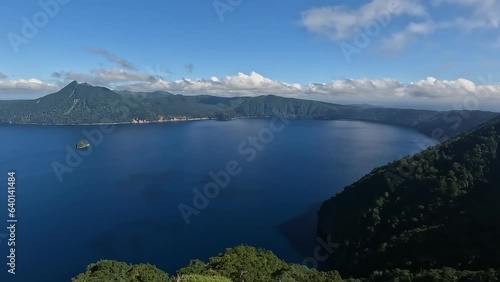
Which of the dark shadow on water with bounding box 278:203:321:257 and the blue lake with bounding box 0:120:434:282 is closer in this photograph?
the blue lake with bounding box 0:120:434:282

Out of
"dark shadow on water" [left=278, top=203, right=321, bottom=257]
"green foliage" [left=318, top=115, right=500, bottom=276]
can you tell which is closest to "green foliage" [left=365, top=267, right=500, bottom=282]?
"green foliage" [left=318, top=115, right=500, bottom=276]

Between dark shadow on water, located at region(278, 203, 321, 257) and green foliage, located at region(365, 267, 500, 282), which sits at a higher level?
green foliage, located at region(365, 267, 500, 282)

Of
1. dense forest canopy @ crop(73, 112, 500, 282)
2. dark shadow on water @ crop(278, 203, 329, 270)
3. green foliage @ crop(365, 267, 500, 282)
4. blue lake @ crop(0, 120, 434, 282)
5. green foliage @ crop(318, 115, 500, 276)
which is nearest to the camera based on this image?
green foliage @ crop(365, 267, 500, 282)

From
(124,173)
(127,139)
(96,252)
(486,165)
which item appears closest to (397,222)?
(486,165)

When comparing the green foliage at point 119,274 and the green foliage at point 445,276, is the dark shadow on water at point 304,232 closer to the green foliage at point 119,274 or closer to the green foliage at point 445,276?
the green foliage at point 445,276

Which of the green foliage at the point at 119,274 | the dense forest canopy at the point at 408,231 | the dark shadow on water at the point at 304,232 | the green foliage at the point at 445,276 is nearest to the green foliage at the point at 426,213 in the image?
the dense forest canopy at the point at 408,231

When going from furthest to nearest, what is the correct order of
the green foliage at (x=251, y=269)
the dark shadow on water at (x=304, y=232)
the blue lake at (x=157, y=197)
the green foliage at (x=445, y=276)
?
the dark shadow on water at (x=304, y=232) < the blue lake at (x=157, y=197) < the green foliage at (x=251, y=269) < the green foliage at (x=445, y=276)

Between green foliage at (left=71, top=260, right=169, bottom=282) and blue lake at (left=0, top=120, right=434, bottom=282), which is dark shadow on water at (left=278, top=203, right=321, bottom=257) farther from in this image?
green foliage at (left=71, top=260, right=169, bottom=282)

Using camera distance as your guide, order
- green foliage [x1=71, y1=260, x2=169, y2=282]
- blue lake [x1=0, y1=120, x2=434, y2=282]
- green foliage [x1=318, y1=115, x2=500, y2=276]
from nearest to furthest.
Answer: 1. green foliage [x1=71, y1=260, x2=169, y2=282]
2. green foliage [x1=318, y1=115, x2=500, y2=276]
3. blue lake [x1=0, y1=120, x2=434, y2=282]
